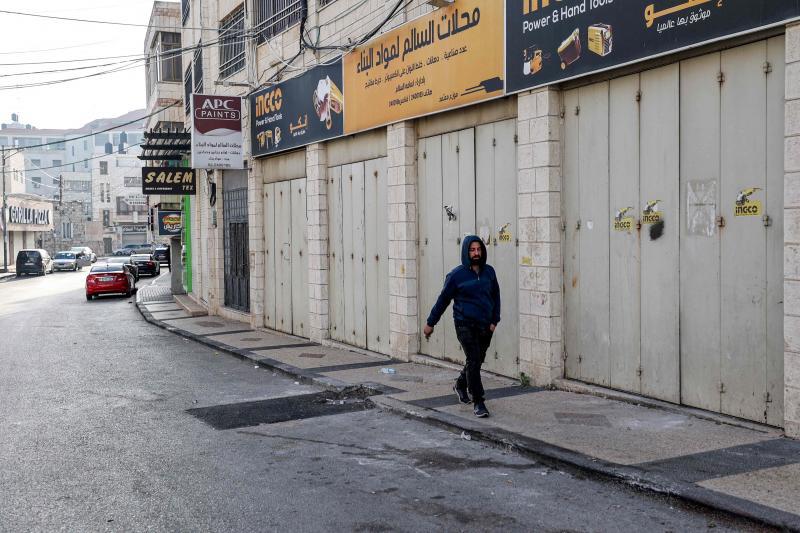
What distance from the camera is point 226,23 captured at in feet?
72.0

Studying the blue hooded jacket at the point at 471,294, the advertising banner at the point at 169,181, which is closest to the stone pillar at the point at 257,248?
the advertising banner at the point at 169,181

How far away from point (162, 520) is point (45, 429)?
364cm

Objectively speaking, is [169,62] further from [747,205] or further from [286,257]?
[747,205]

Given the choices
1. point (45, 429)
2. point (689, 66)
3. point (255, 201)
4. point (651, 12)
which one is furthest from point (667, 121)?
point (255, 201)

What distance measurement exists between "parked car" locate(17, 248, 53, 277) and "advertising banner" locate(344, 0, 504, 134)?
45320mm

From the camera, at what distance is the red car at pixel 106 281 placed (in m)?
31.0

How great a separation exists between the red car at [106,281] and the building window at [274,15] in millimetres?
16026

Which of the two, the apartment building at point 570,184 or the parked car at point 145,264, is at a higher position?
the apartment building at point 570,184

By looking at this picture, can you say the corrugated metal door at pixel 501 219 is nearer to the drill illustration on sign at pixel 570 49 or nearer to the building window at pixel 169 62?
the drill illustration on sign at pixel 570 49

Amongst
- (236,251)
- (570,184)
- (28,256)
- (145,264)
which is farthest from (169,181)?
(28,256)

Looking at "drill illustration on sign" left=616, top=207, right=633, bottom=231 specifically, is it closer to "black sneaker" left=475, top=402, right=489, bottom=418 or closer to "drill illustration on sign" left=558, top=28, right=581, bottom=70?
"drill illustration on sign" left=558, top=28, right=581, bottom=70

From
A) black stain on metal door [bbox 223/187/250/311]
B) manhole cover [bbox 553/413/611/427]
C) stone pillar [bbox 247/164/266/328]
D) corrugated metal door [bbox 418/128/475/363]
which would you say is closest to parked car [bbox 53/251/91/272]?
black stain on metal door [bbox 223/187/250/311]

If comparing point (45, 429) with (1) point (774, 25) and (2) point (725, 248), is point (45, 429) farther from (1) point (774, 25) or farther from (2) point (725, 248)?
(1) point (774, 25)

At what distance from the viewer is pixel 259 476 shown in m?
6.55
